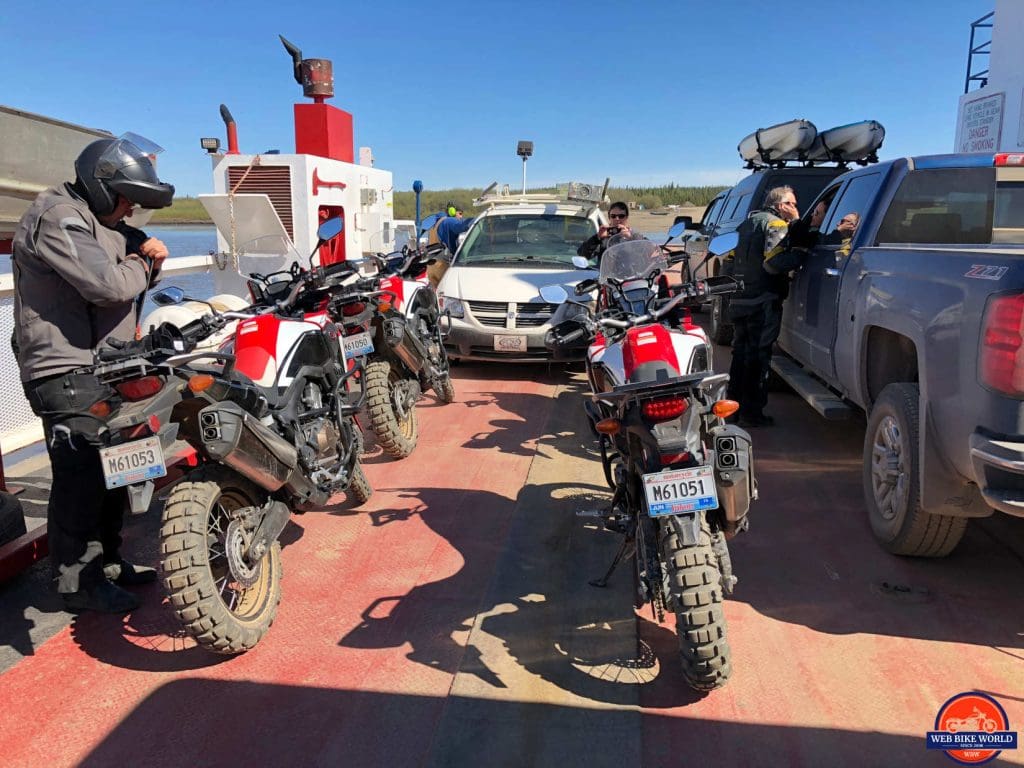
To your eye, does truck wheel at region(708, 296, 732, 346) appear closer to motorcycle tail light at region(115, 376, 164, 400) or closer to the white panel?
the white panel

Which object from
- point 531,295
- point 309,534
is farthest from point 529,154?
point 309,534

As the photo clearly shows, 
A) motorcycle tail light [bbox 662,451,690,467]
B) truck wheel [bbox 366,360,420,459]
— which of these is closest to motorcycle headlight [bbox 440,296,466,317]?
truck wheel [bbox 366,360,420,459]

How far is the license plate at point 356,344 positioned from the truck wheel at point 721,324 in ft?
15.8

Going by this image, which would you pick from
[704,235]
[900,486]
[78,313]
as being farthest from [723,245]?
[704,235]

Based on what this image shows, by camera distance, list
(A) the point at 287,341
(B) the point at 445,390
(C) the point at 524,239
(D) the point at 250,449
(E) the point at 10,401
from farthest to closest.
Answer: (C) the point at 524,239 < (B) the point at 445,390 < (E) the point at 10,401 < (A) the point at 287,341 < (D) the point at 250,449

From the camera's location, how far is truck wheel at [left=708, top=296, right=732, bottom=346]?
8.61 meters

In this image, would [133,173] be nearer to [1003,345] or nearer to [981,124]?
[1003,345]

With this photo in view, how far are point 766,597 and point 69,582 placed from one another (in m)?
3.22

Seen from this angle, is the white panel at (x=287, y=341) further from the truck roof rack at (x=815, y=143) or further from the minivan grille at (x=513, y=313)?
the truck roof rack at (x=815, y=143)

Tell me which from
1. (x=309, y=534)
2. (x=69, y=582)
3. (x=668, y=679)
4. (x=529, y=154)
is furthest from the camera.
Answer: (x=529, y=154)

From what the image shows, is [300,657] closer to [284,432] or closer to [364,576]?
[364,576]

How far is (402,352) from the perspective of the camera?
221 inches

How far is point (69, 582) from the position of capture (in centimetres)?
334

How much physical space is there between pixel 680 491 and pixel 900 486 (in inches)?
63.7
